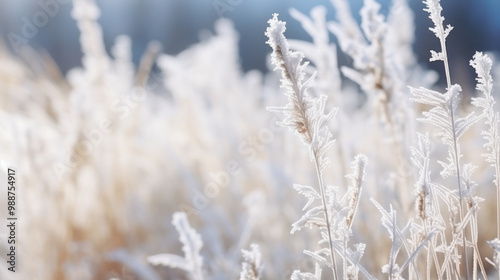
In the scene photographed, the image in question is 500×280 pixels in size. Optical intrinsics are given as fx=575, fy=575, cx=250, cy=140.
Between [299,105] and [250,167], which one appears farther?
[250,167]

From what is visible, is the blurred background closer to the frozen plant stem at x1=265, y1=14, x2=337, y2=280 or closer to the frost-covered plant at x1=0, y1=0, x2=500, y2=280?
the frost-covered plant at x1=0, y1=0, x2=500, y2=280

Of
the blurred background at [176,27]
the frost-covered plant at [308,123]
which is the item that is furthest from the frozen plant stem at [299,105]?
the blurred background at [176,27]

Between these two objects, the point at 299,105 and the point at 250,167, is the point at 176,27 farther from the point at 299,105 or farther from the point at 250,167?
the point at 299,105

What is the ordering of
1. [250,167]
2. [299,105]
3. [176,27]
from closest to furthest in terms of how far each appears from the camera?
1. [299,105]
2. [250,167]
3. [176,27]

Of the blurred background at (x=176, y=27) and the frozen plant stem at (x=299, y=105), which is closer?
the frozen plant stem at (x=299, y=105)

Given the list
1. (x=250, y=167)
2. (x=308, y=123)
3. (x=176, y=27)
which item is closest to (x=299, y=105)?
(x=308, y=123)

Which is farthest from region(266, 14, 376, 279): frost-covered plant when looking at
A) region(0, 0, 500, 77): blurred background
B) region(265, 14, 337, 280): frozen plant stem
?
region(0, 0, 500, 77): blurred background

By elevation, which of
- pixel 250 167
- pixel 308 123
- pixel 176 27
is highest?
pixel 176 27

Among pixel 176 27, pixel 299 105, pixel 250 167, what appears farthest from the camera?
pixel 176 27

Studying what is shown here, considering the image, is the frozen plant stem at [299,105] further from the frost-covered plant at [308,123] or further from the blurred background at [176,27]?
the blurred background at [176,27]

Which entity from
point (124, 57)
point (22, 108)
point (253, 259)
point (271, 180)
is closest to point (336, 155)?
point (271, 180)

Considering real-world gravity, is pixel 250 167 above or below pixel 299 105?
above
